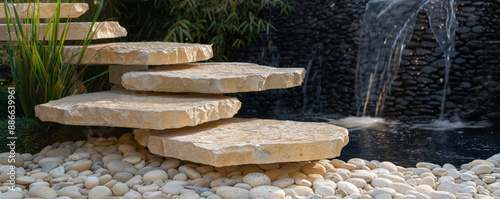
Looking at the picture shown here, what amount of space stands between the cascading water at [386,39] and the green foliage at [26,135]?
3847mm

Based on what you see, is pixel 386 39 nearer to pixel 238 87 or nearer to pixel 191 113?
pixel 238 87

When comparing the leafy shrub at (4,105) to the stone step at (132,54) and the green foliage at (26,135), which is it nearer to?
the green foliage at (26,135)

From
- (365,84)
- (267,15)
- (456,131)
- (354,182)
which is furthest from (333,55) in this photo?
(354,182)

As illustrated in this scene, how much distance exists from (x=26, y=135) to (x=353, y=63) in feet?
13.0

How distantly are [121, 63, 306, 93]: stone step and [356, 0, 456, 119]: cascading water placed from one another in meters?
2.77

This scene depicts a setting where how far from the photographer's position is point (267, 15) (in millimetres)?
6562

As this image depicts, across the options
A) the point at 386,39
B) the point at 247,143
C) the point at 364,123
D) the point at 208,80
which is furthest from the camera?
the point at 386,39

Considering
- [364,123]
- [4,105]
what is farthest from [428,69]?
[4,105]

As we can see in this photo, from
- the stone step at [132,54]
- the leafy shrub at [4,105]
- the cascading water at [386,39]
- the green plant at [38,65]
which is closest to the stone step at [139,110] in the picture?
the green plant at [38,65]

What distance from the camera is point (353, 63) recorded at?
6012 mm

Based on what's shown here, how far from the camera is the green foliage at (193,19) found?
564 cm

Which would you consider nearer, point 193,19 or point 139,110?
point 139,110

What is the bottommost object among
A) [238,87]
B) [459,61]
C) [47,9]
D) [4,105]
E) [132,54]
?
[4,105]

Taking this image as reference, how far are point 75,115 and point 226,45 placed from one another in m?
3.81
